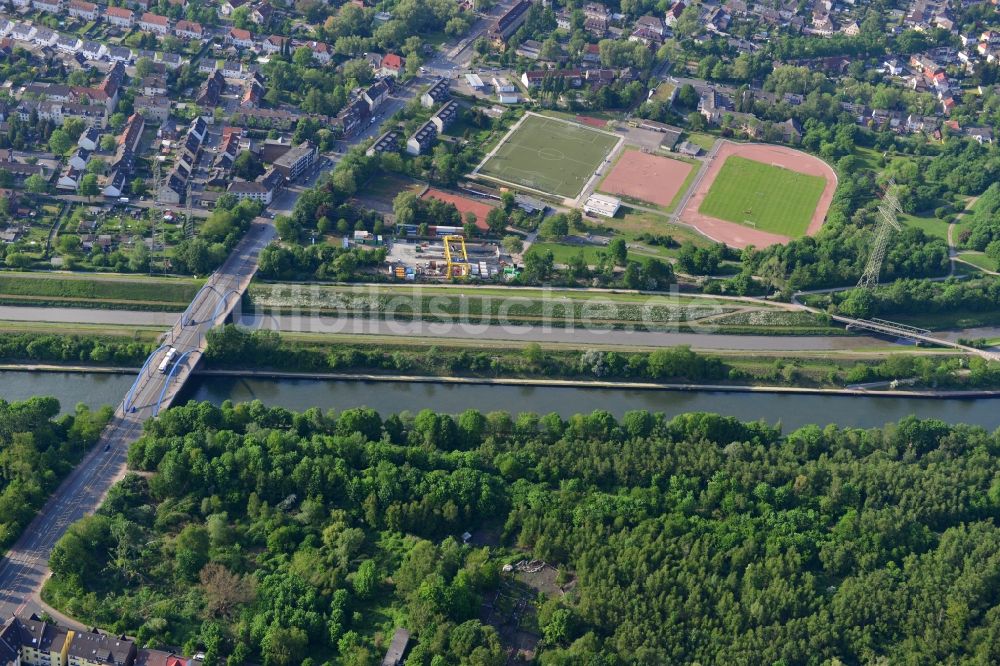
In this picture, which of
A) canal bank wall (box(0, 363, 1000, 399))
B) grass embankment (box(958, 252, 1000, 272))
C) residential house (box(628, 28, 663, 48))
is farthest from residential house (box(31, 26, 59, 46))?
grass embankment (box(958, 252, 1000, 272))

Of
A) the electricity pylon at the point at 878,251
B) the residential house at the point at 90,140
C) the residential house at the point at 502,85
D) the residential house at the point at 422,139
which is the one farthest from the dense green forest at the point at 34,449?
the residential house at the point at 502,85

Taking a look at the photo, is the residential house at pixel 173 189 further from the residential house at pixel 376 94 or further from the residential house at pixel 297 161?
the residential house at pixel 376 94

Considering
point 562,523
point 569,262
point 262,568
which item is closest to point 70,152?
point 569,262

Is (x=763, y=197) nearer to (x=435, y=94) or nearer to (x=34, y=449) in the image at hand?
(x=435, y=94)

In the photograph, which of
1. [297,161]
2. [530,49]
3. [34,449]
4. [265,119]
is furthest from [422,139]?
[34,449]

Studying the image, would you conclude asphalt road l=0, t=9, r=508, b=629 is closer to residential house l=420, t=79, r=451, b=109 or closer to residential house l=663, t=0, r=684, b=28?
residential house l=420, t=79, r=451, b=109

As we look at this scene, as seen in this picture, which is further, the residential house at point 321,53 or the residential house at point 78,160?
the residential house at point 321,53
